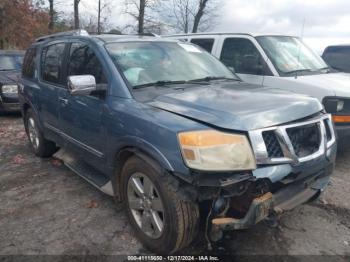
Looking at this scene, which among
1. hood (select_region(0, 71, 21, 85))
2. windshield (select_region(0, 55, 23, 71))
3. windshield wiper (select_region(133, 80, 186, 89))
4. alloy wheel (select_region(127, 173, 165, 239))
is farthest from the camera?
windshield (select_region(0, 55, 23, 71))

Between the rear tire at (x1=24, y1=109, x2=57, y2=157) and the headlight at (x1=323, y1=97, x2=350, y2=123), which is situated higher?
the headlight at (x1=323, y1=97, x2=350, y2=123)

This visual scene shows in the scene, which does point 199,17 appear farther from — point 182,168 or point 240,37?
point 182,168

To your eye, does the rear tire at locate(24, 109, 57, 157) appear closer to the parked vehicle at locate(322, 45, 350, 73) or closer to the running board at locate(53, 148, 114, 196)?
the running board at locate(53, 148, 114, 196)

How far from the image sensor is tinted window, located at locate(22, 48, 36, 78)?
5.50 metres

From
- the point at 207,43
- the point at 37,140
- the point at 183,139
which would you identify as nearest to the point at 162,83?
the point at 183,139

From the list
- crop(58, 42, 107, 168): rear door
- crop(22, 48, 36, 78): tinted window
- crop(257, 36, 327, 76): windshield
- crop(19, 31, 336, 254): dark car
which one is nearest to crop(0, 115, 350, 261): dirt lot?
crop(19, 31, 336, 254): dark car

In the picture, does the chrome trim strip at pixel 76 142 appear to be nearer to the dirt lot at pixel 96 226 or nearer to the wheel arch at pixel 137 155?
Answer: the wheel arch at pixel 137 155

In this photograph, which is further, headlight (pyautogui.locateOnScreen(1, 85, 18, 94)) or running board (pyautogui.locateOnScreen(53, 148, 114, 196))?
headlight (pyautogui.locateOnScreen(1, 85, 18, 94))

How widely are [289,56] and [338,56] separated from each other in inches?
127

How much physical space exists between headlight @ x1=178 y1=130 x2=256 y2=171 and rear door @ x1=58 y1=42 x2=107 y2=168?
48.5 inches

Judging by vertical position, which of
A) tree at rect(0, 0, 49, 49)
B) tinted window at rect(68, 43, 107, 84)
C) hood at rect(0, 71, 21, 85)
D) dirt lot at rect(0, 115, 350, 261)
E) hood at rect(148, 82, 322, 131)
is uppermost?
tree at rect(0, 0, 49, 49)

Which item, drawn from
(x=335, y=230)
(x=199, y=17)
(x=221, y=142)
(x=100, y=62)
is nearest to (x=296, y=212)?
(x=335, y=230)

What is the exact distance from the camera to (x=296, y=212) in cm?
371

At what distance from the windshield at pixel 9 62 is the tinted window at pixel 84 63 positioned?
6580mm
